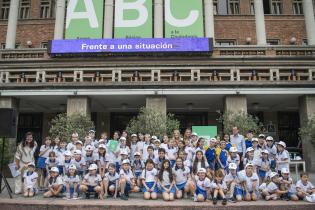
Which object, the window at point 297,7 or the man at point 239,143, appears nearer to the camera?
the man at point 239,143

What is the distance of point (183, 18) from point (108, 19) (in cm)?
532

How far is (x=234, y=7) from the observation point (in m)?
28.1

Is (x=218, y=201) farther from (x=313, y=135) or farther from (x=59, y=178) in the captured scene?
(x=313, y=135)

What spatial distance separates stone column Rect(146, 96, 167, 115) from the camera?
18594 millimetres

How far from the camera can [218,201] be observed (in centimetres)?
961

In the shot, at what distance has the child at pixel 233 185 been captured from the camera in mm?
9797

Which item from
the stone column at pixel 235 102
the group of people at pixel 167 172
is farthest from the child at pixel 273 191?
the stone column at pixel 235 102

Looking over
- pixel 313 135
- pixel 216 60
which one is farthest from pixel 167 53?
pixel 313 135

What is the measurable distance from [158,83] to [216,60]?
4516 mm

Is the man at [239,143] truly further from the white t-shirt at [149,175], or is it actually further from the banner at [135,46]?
the banner at [135,46]

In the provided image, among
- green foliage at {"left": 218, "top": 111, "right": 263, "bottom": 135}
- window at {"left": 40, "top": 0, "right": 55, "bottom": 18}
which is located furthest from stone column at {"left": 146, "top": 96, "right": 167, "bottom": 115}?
window at {"left": 40, "top": 0, "right": 55, "bottom": 18}

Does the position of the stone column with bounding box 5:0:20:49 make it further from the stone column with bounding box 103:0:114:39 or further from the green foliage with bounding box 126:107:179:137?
the green foliage with bounding box 126:107:179:137

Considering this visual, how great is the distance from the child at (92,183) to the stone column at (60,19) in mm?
16090

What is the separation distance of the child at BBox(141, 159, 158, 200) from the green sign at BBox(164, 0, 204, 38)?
14583mm
